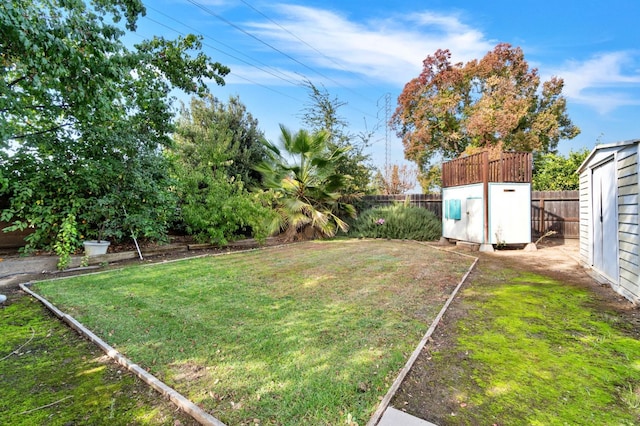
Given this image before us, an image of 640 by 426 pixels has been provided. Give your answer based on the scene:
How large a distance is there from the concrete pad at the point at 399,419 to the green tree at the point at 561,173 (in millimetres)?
12847

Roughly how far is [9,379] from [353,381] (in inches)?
86.8

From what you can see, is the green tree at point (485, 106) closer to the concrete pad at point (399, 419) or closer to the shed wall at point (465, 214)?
the shed wall at point (465, 214)

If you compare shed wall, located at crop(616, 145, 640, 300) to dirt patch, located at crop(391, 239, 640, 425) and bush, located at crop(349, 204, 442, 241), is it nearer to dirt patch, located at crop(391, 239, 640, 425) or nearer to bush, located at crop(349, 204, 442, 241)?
dirt patch, located at crop(391, 239, 640, 425)

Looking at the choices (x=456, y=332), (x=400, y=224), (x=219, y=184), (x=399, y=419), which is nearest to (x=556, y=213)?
(x=400, y=224)

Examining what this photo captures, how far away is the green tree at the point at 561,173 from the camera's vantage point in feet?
36.2

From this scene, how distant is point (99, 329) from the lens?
8.54 ft

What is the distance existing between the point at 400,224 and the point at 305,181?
3247 mm

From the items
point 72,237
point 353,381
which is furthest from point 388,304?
point 72,237

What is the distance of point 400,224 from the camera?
30.3 feet

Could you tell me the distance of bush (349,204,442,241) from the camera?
916cm

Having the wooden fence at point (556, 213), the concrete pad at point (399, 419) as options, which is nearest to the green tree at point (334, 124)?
the wooden fence at point (556, 213)

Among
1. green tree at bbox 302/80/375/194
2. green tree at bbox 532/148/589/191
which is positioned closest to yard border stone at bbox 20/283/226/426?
green tree at bbox 302/80/375/194

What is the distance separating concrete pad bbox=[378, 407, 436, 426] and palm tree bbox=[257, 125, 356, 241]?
24.4 ft

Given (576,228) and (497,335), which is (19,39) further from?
(576,228)
